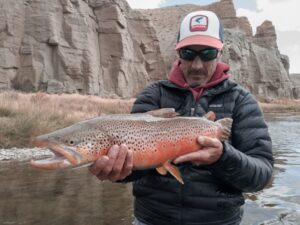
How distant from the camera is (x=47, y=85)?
3844cm

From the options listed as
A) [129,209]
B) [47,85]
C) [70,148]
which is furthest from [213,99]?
[47,85]

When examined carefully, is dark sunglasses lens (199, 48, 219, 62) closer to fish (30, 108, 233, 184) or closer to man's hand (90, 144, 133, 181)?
fish (30, 108, 233, 184)

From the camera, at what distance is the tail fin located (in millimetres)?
2781

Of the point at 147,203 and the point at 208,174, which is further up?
the point at 208,174

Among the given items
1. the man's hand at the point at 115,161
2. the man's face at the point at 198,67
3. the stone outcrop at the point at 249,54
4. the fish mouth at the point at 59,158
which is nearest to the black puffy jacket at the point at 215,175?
the man's face at the point at 198,67

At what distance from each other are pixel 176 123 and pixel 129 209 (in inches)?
206

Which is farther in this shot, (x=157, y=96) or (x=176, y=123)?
(x=157, y=96)

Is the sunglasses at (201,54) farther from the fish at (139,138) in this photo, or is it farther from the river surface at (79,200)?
the river surface at (79,200)

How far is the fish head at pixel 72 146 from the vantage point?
2.50 metres

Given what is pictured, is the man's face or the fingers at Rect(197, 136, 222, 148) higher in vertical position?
the man's face

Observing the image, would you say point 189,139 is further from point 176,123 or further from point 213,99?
point 213,99

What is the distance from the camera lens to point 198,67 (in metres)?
3.06

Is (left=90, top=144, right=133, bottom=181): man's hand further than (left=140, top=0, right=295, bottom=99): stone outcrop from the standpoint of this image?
No

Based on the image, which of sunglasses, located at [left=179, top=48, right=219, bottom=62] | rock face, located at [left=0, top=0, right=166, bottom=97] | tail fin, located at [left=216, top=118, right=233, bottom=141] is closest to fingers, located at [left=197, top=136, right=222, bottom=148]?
tail fin, located at [left=216, top=118, right=233, bottom=141]
